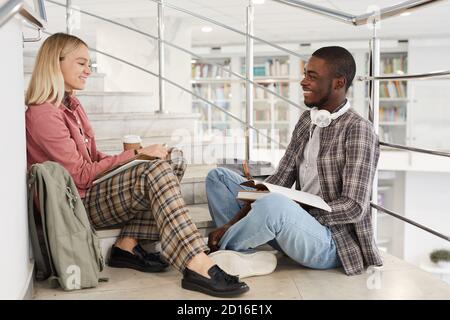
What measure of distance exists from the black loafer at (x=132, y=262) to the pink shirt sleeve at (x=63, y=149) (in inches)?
10.5

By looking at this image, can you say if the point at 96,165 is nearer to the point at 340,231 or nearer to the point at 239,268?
the point at 239,268

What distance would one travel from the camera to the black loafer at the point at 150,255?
2.00 meters

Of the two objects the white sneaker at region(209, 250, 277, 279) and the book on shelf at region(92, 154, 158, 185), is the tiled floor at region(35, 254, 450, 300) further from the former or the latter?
the book on shelf at region(92, 154, 158, 185)

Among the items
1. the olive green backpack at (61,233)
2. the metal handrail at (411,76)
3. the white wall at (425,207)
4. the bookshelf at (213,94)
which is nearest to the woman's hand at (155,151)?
the olive green backpack at (61,233)

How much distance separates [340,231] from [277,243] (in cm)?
24

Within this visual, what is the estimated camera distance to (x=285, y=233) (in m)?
1.85

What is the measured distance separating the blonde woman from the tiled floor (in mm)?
64

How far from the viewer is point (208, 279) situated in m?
1.74

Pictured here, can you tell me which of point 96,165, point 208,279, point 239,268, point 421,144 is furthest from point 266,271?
point 421,144

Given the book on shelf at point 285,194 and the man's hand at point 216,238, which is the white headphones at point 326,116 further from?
the man's hand at point 216,238

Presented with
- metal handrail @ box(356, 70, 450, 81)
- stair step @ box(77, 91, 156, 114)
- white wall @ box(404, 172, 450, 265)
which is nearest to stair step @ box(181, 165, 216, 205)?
metal handrail @ box(356, 70, 450, 81)

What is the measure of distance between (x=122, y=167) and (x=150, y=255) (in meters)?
0.35

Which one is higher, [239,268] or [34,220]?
[34,220]
